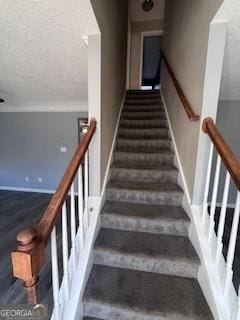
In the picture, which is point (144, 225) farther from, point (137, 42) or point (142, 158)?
point (137, 42)

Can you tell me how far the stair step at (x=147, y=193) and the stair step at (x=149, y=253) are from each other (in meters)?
0.41

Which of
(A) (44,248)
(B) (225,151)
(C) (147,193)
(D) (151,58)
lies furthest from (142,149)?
(D) (151,58)

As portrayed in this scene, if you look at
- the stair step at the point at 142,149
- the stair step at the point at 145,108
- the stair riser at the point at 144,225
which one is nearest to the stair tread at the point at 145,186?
the stair riser at the point at 144,225

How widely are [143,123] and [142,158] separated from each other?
94 centimetres

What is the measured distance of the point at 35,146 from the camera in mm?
4805

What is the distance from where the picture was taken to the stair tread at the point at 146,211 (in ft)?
6.07

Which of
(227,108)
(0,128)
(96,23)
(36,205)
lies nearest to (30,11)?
(96,23)

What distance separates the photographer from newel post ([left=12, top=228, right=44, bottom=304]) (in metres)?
0.77

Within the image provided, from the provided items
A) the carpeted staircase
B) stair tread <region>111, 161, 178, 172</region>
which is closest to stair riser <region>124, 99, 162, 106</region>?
the carpeted staircase

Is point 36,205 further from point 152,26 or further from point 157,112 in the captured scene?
point 152,26

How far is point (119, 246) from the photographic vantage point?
1.66m

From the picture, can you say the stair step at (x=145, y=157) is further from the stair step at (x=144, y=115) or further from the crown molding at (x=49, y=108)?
the crown molding at (x=49, y=108)

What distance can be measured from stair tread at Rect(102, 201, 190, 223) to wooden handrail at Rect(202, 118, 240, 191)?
30.3 inches

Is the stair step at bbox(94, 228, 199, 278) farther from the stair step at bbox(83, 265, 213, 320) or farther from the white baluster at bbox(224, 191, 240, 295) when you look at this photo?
the white baluster at bbox(224, 191, 240, 295)
